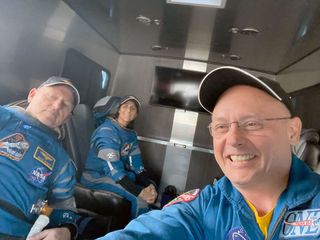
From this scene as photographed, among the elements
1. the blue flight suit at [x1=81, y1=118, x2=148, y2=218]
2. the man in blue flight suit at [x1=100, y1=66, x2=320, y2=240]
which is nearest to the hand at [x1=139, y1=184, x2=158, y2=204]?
the blue flight suit at [x1=81, y1=118, x2=148, y2=218]

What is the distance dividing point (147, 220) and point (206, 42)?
7.57 ft

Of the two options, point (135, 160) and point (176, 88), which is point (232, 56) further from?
point (135, 160)

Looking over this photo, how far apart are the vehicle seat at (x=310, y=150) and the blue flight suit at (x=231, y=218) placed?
1.31 meters

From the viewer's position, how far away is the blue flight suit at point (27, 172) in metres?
1.22

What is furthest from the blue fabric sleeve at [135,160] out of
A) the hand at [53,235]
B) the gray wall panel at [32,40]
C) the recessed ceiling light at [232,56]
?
the hand at [53,235]

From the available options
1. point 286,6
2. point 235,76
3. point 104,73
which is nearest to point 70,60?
point 104,73

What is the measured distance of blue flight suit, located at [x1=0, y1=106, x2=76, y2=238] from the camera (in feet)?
3.99

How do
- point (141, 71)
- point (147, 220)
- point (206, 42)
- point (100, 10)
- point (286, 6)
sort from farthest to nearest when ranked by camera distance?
point (141, 71), point (206, 42), point (100, 10), point (286, 6), point (147, 220)

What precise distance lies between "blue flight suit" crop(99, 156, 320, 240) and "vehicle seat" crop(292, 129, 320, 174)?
1.31 m

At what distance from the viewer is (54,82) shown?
4.67ft

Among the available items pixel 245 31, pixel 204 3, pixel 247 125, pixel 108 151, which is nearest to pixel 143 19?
pixel 204 3

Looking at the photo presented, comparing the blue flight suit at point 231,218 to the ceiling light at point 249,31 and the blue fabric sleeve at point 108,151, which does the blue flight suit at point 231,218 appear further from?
the ceiling light at point 249,31

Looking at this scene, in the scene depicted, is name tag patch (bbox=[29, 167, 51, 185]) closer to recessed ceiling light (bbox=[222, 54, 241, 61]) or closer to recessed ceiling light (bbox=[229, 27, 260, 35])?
recessed ceiling light (bbox=[229, 27, 260, 35])

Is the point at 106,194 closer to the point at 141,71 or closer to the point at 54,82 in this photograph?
the point at 54,82
